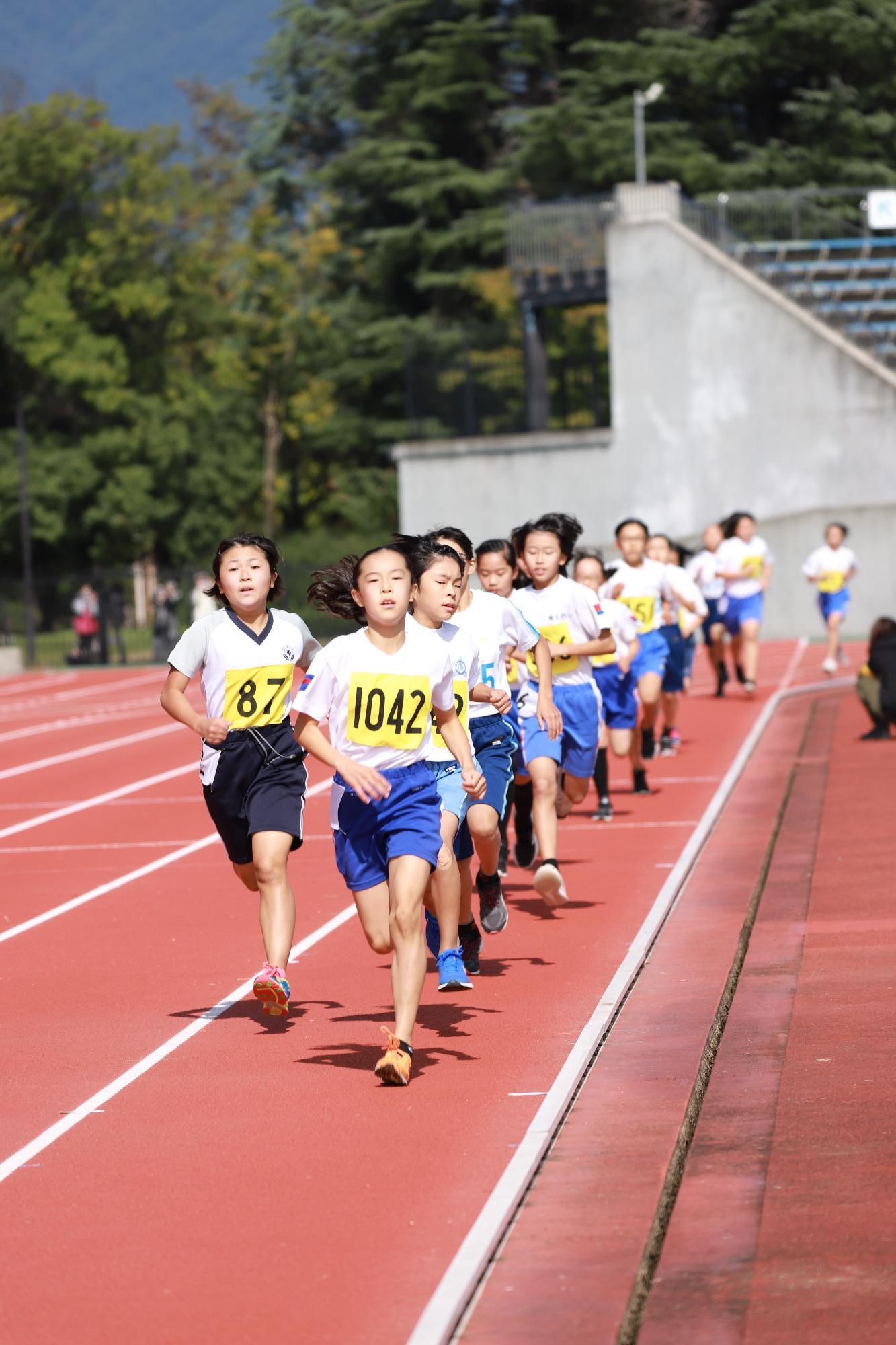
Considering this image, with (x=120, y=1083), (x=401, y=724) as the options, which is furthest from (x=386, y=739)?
(x=120, y=1083)

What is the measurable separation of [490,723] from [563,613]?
1757 millimetres

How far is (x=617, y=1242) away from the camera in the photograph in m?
5.30

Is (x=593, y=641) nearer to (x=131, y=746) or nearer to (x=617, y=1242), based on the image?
(x=617, y=1242)

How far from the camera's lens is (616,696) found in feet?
47.9

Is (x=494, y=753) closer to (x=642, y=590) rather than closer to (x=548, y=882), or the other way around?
(x=548, y=882)

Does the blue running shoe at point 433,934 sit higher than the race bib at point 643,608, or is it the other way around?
the race bib at point 643,608

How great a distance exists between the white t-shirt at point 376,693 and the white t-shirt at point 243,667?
96cm

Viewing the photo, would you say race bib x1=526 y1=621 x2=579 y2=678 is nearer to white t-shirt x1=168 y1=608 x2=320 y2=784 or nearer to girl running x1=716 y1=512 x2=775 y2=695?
white t-shirt x1=168 y1=608 x2=320 y2=784

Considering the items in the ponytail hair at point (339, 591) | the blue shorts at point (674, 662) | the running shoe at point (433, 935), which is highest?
the ponytail hair at point (339, 591)

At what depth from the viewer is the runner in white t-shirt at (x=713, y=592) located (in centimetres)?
2306

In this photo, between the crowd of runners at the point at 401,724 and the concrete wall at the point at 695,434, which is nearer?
the crowd of runners at the point at 401,724

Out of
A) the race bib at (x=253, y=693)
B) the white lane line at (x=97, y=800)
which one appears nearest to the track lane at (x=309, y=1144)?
the race bib at (x=253, y=693)

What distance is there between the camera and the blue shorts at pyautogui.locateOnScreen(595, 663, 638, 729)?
14.5 meters

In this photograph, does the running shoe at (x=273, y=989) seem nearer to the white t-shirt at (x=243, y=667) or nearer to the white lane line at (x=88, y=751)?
the white t-shirt at (x=243, y=667)
